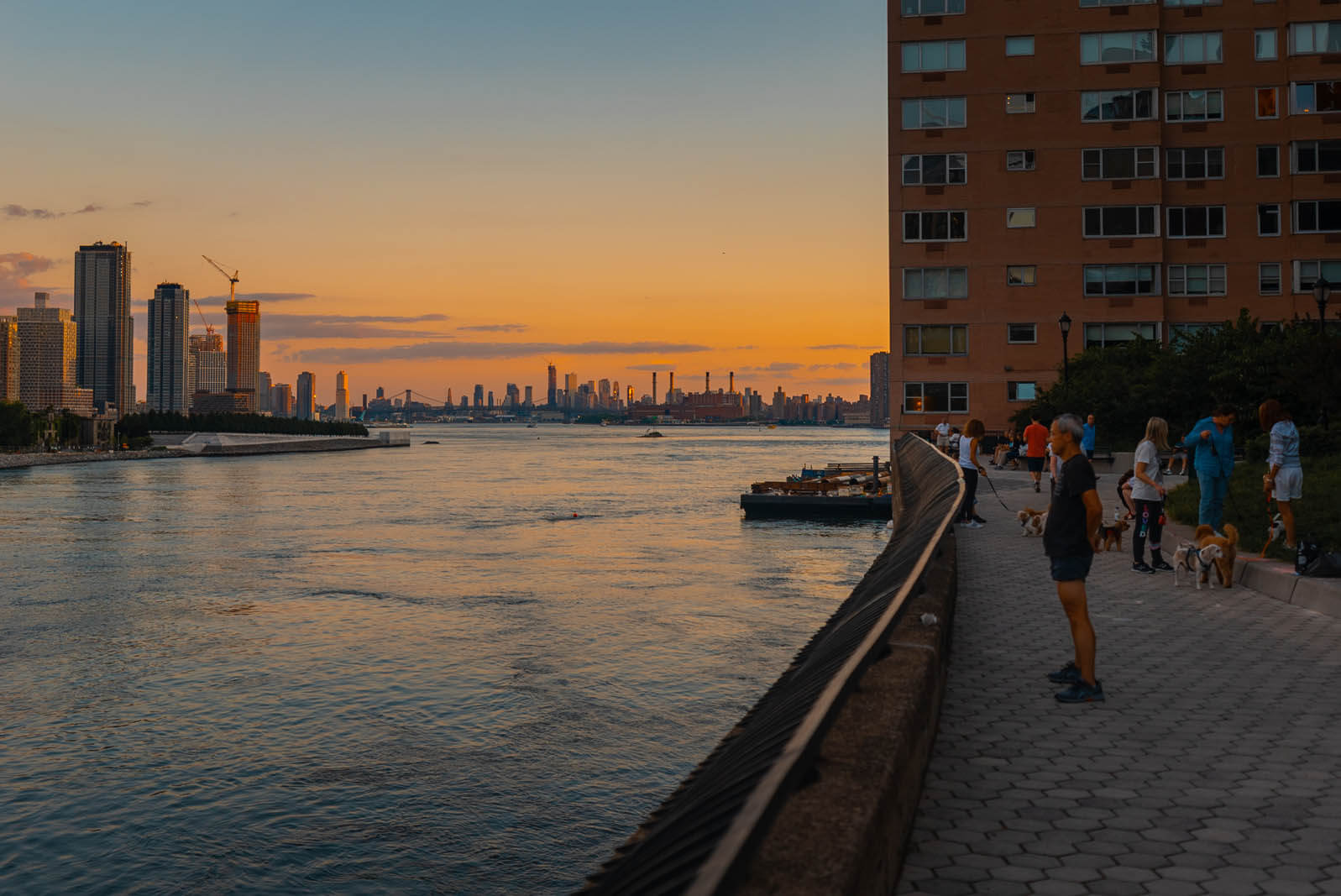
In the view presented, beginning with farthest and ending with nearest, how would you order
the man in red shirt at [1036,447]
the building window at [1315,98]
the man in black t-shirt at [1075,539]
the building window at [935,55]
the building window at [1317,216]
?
the building window at [1317,216], the building window at [935,55], the building window at [1315,98], the man in red shirt at [1036,447], the man in black t-shirt at [1075,539]

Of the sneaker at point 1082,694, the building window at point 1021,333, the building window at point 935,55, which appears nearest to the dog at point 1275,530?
the sneaker at point 1082,694

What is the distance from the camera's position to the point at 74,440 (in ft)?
501

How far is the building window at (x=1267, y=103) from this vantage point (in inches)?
2378

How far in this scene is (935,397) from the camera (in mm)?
61344

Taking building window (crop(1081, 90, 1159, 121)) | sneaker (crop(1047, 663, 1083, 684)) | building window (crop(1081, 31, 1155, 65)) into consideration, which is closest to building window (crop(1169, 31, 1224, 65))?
building window (crop(1081, 31, 1155, 65))

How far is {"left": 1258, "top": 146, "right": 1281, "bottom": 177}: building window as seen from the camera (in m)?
60.4

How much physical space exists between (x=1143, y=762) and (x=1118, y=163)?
6013cm

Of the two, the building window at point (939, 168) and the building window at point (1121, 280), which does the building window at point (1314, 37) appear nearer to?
the building window at point (1121, 280)

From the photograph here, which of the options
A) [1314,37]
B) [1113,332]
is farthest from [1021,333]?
[1314,37]

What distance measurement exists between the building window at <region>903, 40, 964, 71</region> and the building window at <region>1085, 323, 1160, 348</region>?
16.1 metres

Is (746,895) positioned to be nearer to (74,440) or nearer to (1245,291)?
(1245,291)

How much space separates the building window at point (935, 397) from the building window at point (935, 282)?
193 inches

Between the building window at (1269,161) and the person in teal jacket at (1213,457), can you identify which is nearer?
the person in teal jacket at (1213,457)

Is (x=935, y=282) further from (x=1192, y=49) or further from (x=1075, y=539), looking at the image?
(x=1075, y=539)
